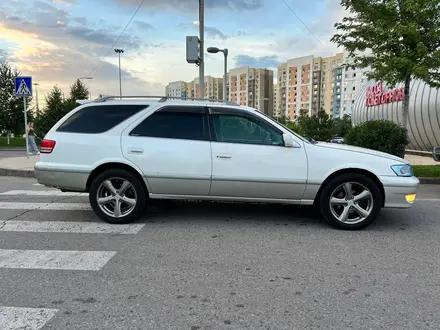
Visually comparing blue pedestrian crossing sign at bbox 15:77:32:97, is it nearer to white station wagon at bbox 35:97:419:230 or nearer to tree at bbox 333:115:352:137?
white station wagon at bbox 35:97:419:230

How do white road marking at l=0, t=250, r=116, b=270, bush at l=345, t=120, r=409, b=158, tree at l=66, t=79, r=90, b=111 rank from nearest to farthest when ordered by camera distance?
1. white road marking at l=0, t=250, r=116, b=270
2. bush at l=345, t=120, r=409, b=158
3. tree at l=66, t=79, r=90, b=111

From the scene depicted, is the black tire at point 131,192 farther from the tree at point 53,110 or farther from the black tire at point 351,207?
the tree at point 53,110

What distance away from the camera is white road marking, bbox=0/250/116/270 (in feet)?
12.6

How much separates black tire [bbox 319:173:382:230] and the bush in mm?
6866

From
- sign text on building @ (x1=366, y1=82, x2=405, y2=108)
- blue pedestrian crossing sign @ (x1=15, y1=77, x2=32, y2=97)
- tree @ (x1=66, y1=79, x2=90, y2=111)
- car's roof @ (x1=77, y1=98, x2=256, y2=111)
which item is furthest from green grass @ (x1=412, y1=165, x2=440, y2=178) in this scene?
tree @ (x1=66, y1=79, x2=90, y2=111)

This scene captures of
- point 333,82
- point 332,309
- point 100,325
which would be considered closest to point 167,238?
point 100,325

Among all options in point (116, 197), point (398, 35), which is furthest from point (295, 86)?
point (116, 197)

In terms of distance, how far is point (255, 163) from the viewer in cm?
511

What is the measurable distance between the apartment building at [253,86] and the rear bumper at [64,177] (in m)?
55.8

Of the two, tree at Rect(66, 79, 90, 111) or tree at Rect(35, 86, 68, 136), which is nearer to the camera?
tree at Rect(35, 86, 68, 136)

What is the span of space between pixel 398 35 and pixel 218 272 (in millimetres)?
9235

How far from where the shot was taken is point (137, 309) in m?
2.97

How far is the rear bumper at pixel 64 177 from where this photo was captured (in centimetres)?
532

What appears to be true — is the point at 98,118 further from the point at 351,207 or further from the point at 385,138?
the point at 385,138
